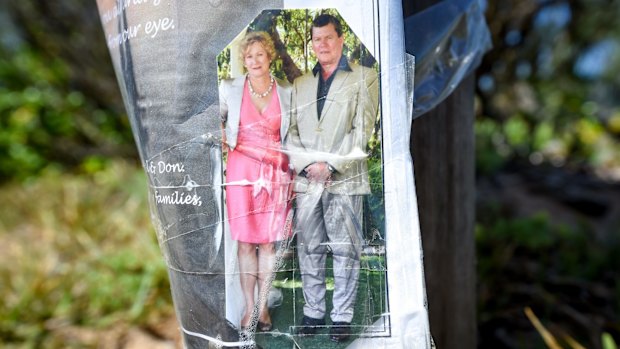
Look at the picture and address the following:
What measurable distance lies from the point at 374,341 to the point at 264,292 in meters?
0.16

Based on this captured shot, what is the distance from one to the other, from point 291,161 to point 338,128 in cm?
8

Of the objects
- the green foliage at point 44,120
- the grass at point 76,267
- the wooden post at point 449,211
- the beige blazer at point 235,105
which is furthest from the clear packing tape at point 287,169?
the green foliage at point 44,120

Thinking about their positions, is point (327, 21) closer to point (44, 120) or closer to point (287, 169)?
point (287, 169)

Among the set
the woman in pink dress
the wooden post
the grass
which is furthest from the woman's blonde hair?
the grass

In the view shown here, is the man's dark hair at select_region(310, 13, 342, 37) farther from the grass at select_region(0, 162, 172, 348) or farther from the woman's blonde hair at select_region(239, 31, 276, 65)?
the grass at select_region(0, 162, 172, 348)

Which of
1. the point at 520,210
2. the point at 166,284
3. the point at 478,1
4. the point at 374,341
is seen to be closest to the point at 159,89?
the point at 374,341

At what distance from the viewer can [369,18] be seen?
0.72 metres

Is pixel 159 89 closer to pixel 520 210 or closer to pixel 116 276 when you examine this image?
pixel 116 276

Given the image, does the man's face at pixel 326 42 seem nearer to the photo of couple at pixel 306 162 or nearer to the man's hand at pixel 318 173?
the photo of couple at pixel 306 162

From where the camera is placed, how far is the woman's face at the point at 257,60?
74cm

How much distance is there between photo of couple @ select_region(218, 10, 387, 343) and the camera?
734 mm

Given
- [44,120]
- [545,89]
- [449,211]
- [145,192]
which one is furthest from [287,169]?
Answer: [545,89]

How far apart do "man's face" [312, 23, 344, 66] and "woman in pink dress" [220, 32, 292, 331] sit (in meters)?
0.06

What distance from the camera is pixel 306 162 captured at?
0.75 m
